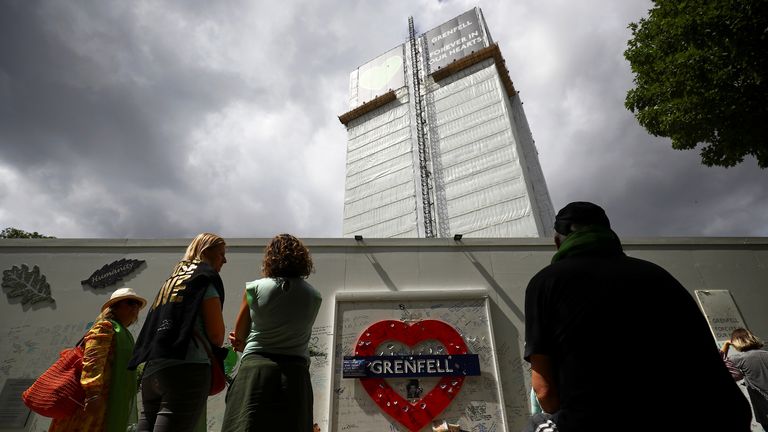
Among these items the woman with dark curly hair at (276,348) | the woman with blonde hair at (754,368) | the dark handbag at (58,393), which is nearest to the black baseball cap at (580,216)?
the woman with dark curly hair at (276,348)

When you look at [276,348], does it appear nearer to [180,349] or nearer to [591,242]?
[180,349]

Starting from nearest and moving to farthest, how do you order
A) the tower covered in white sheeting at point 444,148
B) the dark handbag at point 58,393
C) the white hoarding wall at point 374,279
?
the dark handbag at point 58,393
the white hoarding wall at point 374,279
the tower covered in white sheeting at point 444,148

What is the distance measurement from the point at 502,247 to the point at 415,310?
5.91ft

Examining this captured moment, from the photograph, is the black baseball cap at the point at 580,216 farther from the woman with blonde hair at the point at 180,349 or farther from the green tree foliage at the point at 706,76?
the green tree foliage at the point at 706,76

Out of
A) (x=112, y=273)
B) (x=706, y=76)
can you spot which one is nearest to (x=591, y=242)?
(x=112, y=273)

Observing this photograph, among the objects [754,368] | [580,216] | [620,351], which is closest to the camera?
[620,351]

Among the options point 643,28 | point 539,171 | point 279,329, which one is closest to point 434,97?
point 539,171

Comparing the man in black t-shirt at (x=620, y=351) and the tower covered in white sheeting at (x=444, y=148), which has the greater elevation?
the tower covered in white sheeting at (x=444, y=148)

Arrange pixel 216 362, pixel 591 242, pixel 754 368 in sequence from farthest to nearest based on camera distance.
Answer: pixel 754 368 → pixel 216 362 → pixel 591 242

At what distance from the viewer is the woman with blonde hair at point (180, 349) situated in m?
1.70

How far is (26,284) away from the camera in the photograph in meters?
5.88

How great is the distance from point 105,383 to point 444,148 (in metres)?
23.9

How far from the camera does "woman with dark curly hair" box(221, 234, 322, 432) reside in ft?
5.40

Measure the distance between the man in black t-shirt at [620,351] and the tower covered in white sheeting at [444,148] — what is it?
18.5m
